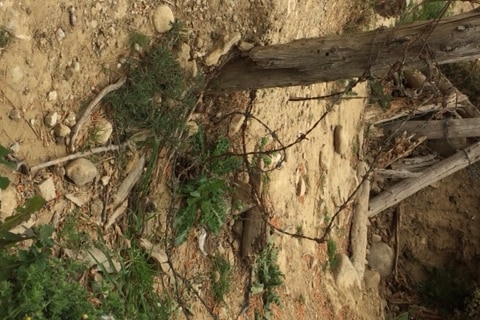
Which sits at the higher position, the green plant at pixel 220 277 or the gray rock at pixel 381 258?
the gray rock at pixel 381 258

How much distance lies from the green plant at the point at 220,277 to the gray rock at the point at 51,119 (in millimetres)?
1486

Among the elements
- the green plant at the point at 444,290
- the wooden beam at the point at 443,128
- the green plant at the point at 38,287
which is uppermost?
the wooden beam at the point at 443,128

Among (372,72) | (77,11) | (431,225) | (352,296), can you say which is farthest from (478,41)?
(431,225)

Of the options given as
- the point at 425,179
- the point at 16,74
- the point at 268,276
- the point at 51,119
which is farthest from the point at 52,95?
the point at 425,179

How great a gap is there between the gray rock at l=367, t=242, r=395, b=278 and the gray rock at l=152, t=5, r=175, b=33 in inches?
167

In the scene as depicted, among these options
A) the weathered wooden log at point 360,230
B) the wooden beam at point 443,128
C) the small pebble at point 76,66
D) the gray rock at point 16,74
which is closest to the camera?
the gray rock at point 16,74

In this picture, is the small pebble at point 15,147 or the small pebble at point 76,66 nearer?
the small pebble at point 15,147

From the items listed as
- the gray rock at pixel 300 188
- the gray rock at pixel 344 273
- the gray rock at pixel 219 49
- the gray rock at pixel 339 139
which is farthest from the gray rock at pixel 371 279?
the gray rock at pixel 219 49

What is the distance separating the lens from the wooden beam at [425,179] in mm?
6539

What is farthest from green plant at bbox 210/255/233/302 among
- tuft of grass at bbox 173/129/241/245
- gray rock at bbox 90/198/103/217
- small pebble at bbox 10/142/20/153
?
small pebble at bbox 10/142/20/153

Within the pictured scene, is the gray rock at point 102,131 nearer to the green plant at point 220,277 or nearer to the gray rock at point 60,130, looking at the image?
the gray rock at point 60,130

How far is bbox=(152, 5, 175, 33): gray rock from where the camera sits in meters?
3.34

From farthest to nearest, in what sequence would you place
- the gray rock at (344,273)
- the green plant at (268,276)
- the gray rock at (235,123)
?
the gray rock at (344,273) → the green plant at (268,276) → the gray rock at (235,123)

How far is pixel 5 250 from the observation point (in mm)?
2566
